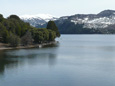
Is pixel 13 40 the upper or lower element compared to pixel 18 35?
lower

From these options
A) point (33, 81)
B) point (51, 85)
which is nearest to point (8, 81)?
point (33, 81)

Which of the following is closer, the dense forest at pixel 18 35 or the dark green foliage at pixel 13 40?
the dark green foliage at pixel 13 40

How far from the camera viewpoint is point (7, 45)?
65.5 metres

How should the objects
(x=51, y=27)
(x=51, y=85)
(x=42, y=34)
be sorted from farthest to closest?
1. (x=51, y=27)
2. (x=42, y=34)
3. (x=51, y=85)

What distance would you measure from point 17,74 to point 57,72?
5.19 m

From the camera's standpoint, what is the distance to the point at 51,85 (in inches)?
984

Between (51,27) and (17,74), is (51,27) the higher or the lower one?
the higher one

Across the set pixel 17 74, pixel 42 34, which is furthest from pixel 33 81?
pixel 42 34

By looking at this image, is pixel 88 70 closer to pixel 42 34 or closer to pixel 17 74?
pixel 17 74

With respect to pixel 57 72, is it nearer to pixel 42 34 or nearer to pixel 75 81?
pixel 75 81

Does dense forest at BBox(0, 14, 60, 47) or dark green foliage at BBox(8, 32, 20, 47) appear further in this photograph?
dense forest at BBox(0, 14, 60, 47)

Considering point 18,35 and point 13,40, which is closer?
point 13,40

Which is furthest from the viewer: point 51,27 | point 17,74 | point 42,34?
point 51,27

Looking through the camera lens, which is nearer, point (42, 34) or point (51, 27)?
point (42, 34)
